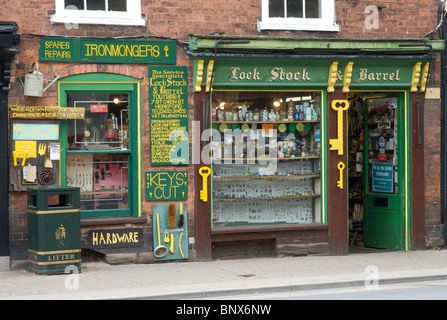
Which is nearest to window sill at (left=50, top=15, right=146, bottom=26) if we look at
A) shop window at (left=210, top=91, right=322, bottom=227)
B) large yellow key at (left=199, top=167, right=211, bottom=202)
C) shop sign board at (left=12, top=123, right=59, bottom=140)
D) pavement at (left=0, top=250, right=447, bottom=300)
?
shop sign board at (left=12, top=123, right=59, bottom=140)

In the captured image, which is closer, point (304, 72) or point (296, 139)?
point (304, 72)

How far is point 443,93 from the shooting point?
13.8m

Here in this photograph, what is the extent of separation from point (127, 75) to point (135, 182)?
1.82m

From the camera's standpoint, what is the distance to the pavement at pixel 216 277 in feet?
32.1

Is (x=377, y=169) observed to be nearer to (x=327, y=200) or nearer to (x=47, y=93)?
(x=327, y=200)

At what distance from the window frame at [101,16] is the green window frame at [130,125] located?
0.89 metres

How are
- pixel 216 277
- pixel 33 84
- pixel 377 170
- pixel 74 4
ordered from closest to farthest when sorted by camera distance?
pixel 216 277, pixel 33 84, pixel 74 4, pixel 377 170

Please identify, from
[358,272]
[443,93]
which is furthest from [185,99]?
[443,93]

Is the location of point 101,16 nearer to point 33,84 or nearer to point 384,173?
point 33,84

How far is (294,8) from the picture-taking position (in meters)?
13.2

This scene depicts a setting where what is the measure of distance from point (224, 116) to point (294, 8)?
7.76ft

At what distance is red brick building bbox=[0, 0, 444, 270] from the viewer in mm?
11914

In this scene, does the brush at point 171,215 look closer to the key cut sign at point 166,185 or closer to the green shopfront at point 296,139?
the key cut sign at point 166,185

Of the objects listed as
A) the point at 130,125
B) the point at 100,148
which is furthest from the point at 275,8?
the point at 100,148
